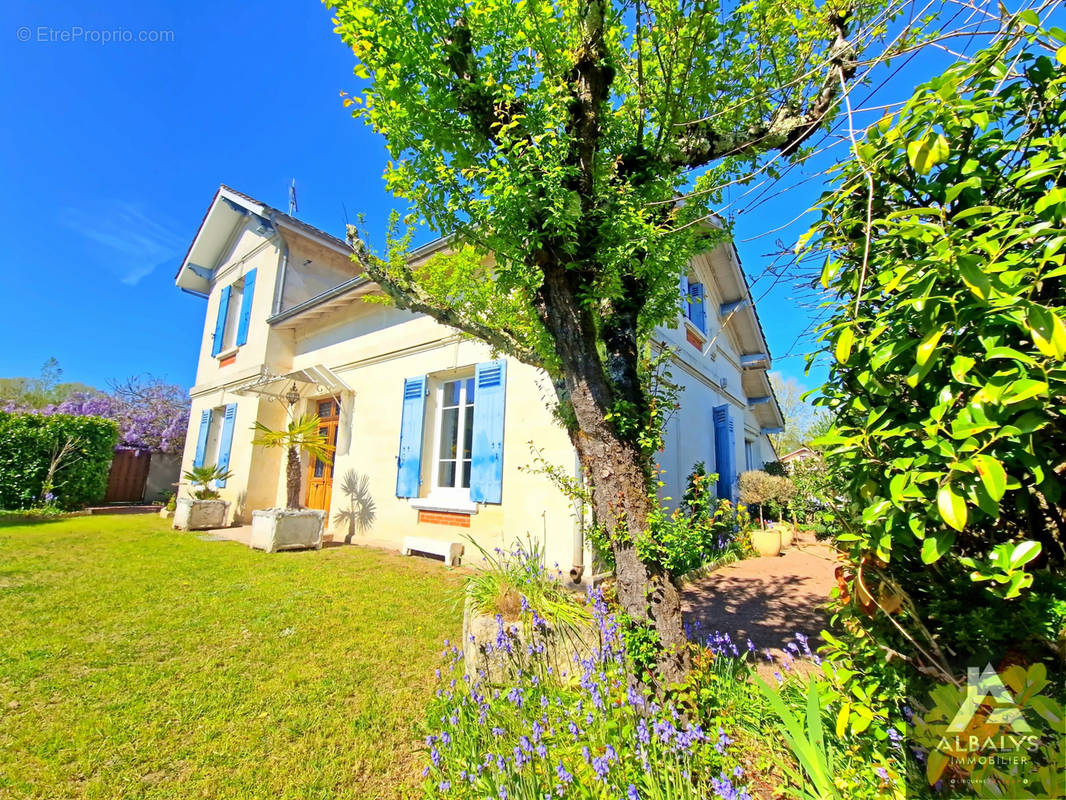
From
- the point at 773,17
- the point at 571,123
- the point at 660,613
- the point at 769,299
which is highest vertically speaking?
the point at 773,17

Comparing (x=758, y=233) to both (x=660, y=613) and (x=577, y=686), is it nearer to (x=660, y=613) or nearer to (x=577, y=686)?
(x=660, y=613)

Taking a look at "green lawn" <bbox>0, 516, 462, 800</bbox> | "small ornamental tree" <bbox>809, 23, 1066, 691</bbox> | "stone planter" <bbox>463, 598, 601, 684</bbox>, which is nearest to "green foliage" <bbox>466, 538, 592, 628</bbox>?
"stone planter" <bbox>463, 598, 601, 684</bbox>

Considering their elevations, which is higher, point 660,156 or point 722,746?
point 660,156

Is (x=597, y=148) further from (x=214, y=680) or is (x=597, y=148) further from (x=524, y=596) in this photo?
(x=214, y=680)

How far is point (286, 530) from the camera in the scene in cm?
702

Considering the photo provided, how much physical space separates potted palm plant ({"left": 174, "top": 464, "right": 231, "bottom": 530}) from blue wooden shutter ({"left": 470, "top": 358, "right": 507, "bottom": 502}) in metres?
Answer: 7.10

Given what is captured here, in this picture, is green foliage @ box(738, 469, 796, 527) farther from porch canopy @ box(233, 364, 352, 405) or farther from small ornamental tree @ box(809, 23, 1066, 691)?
porch canopy @ box(233, 364, 352, 405)

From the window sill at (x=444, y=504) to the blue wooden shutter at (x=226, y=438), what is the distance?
21.8 ft

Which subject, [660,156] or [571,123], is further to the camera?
[660,156]

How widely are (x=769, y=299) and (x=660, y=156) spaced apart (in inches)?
64.5

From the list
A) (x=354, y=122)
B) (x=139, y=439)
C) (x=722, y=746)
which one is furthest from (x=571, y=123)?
(x=139, y=439)

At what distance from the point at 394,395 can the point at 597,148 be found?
6.06 m

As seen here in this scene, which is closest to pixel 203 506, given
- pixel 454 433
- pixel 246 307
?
pixel 246 307

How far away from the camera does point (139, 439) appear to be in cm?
1514
